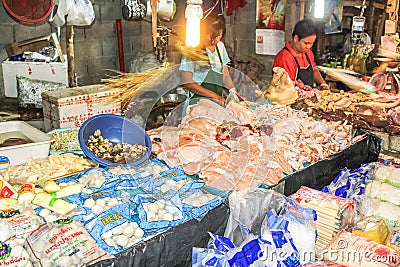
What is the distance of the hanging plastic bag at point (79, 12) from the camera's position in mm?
4148

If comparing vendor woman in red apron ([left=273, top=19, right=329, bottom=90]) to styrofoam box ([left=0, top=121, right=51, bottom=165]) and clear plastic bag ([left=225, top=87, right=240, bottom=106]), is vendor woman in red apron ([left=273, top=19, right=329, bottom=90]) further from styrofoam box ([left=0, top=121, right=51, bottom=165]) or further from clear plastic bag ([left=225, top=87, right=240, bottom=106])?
styrofoam box ([left=0, top=121, right=51, bottom=165])

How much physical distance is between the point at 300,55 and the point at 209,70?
1.26 metres

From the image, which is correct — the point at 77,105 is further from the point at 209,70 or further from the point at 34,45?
the point at 34,45

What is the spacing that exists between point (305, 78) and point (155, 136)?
2525 mm

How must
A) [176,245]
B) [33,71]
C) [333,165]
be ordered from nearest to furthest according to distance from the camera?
1. [176,245]
2. [333,165]
3. [33,71]

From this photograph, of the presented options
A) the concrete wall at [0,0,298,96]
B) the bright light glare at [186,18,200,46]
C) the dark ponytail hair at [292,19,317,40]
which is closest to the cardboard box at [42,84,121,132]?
the bright light glare at [186,18,200,46]

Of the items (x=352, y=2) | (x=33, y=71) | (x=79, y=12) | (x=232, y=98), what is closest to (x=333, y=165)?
(x=232, y=98)

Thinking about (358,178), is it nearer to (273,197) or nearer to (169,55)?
(273,197)

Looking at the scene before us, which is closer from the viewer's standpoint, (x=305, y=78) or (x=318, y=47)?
(x=305, y=78)

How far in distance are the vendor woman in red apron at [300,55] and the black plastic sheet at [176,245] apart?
279 centimetres

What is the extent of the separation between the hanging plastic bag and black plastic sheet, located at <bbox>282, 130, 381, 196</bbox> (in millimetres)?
2926

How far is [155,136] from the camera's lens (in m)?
2.93

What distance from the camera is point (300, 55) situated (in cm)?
466

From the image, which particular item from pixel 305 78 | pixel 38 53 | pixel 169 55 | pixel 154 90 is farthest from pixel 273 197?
pixel 169 55
